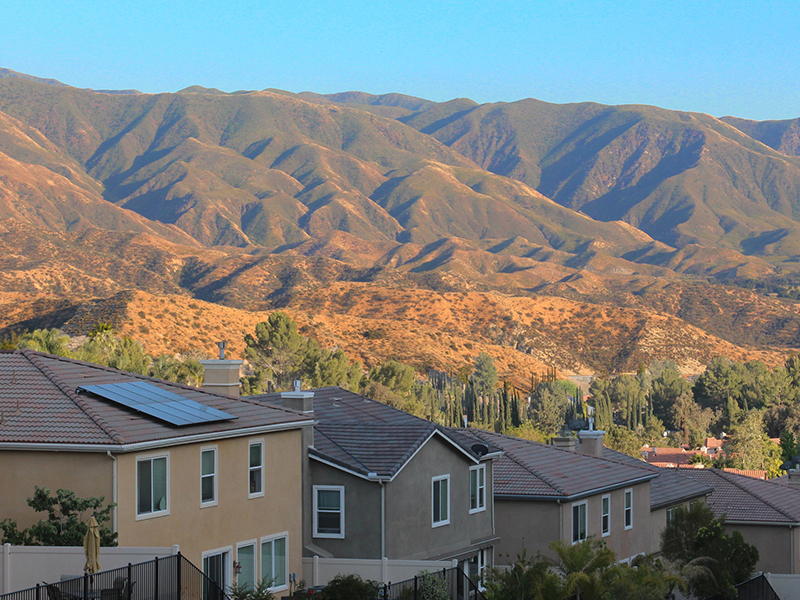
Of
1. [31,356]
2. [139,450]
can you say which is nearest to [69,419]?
A: [139,450]

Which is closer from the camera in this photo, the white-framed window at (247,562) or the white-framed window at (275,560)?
the white-framed window at (247,562)

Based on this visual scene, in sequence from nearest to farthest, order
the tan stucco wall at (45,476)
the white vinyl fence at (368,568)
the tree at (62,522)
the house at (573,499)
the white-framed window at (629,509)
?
the tree at (62,522) < the tan stucco wall at (45,476) < the white vinyl fence at (368,568) < the house at (573,499) < the white-framed window at (629,509)

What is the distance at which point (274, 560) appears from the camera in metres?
21.4

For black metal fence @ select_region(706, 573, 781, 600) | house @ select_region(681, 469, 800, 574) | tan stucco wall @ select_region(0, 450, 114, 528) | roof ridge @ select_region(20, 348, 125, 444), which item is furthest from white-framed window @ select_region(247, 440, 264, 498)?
house @ select_region(681, 469, 800, 574)

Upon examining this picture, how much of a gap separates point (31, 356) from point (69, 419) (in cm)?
358

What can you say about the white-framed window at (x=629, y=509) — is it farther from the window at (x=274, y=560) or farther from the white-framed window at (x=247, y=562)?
the white-framed window at (x=247, y=562)

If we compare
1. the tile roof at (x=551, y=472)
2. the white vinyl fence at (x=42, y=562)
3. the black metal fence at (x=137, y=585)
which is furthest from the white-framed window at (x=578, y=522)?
the white vinyl fence at (x=42, y=562)

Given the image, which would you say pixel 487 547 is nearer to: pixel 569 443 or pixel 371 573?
pixel 371 573

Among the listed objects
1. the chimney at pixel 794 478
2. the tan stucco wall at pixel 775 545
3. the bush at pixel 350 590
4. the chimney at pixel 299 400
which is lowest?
the tan stucco wall at pixel 775 545

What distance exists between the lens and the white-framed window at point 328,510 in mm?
22578

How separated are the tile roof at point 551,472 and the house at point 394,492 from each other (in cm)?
186

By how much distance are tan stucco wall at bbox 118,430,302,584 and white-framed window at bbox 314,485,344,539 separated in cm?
64

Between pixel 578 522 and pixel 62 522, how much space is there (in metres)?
14.2

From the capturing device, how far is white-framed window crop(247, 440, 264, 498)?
20984 mm
